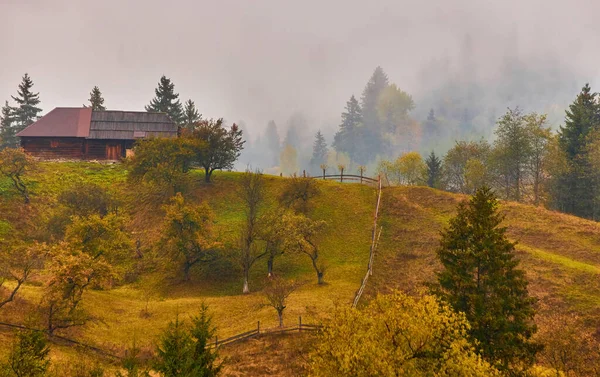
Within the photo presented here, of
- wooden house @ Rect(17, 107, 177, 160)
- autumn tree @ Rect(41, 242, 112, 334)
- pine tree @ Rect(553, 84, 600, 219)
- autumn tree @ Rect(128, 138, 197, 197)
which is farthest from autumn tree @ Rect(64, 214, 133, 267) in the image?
pine tree @ Rect(553, 84, 600, 219)

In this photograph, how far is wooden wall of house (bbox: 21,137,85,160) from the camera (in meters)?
66.9

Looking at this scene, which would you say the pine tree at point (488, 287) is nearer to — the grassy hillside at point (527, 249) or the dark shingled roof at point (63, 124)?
the grassy hillside at point (527, 249)

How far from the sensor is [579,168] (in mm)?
52094

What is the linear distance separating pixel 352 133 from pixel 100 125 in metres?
133

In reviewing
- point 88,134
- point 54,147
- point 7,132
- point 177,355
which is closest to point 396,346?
point 177,355

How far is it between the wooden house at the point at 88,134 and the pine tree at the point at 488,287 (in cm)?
6051

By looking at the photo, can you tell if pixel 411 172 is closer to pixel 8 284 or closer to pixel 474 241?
pixel 474 241

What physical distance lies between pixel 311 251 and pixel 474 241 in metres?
23.7

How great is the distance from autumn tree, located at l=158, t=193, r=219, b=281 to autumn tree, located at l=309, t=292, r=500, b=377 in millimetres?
25039

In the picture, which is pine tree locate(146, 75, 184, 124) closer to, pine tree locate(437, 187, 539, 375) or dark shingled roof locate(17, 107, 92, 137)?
dark shingled roof locate(17, 107, 92, 137)

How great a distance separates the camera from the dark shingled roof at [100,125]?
2661 inches

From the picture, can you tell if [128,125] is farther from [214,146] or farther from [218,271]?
[218,271]

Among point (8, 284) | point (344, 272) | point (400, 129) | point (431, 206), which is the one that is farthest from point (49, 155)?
point (400, 129)

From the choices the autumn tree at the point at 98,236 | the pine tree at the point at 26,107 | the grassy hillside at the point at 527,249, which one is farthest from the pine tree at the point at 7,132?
the grassy hillside at the point at 527,249
